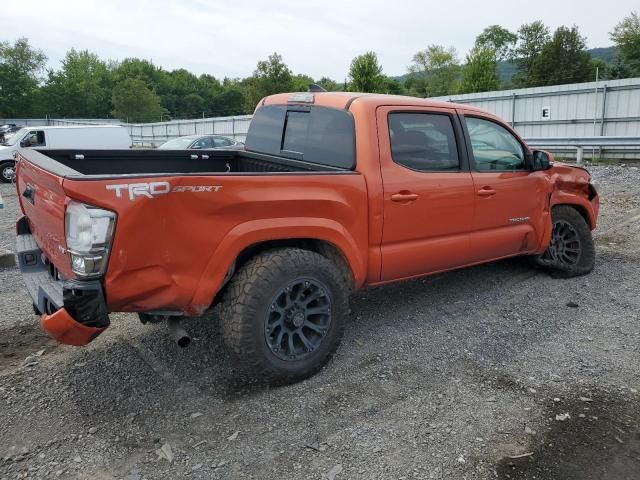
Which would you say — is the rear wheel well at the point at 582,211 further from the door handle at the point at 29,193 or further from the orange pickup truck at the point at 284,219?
the door handle at the point at 29,193

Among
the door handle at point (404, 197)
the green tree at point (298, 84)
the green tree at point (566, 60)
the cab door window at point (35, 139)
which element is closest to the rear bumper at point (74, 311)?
the door handle at point (404, 197)

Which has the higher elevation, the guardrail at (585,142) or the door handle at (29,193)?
the guardrail at (585,142)

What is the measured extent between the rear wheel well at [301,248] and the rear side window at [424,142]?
0.85m

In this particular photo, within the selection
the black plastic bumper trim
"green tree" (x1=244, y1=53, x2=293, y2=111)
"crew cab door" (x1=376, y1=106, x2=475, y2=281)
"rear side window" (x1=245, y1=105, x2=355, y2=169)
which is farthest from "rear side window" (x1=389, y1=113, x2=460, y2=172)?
"green tree" (x1=244, y1=53, x2=293, y2=111)

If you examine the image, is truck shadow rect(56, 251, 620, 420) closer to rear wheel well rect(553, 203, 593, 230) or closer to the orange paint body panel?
the orange paint body panel

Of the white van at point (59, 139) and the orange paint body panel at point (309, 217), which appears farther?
the white van at point (59, 139)

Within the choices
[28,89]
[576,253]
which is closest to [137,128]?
[576,253]

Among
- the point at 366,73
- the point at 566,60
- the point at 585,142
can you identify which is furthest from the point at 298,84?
the point at 585,142

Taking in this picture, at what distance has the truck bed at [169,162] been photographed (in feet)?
13.8

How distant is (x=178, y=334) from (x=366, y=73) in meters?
33.7

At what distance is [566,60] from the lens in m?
55.9

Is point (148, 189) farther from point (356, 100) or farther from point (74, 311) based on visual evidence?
point (356, 100)

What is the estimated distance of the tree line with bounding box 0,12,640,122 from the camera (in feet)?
152

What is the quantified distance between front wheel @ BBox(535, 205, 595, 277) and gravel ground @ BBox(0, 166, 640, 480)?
2.61 ft
